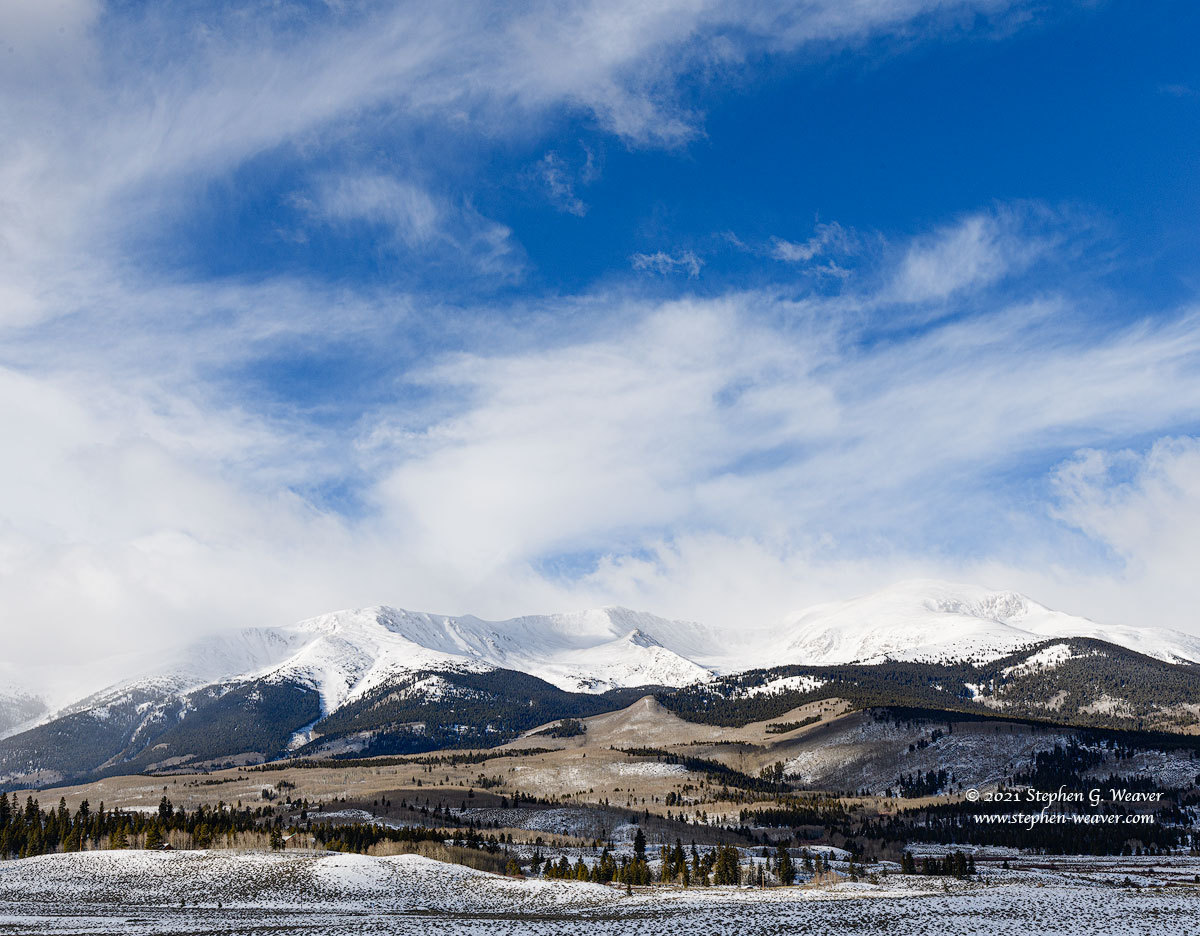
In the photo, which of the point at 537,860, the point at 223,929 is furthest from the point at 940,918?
the point at 537,860

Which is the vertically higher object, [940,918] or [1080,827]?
[940,918]

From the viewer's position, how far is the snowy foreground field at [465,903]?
5853cm

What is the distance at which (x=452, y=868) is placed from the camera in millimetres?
94062

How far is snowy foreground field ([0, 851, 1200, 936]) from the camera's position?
192ft

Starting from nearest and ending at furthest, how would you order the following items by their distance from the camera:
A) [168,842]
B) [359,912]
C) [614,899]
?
1. [359,912]
2. [614,899]
3. [168,842]

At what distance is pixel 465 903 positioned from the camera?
80.2 m

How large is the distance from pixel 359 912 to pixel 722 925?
3312 centimetres

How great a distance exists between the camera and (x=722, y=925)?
5903cm

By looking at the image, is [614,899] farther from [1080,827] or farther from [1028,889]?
[1080,827]

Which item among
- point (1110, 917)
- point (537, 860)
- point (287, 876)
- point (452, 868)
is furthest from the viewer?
point (537, 860)

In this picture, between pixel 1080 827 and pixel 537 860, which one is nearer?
pixel 537 860

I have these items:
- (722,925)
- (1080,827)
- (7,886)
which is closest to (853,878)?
(722,925)

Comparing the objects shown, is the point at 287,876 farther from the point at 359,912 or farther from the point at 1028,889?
the point at 1028,889

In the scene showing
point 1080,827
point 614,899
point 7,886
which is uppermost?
point 7,886
